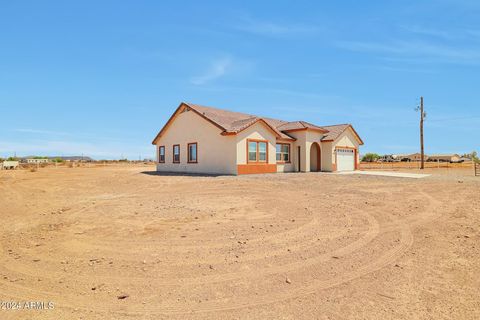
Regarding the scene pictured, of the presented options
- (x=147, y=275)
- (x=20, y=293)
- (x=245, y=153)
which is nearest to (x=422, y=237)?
(x=147, y=275)

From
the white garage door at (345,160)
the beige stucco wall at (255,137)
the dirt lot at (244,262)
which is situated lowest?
the dirt lot at (244,262)

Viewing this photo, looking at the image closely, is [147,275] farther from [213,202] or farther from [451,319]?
[213,202]

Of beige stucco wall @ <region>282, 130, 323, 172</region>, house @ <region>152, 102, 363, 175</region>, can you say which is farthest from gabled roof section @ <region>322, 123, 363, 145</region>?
beige stucco wall @ <region>282, 130, 323, 172</region>

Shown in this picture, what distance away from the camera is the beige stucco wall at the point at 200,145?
906 inches

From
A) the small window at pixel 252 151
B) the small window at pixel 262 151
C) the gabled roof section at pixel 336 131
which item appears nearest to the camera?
the small window at pixel 252 151

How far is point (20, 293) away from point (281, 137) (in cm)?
2291

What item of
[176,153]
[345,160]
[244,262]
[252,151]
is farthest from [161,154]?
[244,262]

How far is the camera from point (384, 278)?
4305mm

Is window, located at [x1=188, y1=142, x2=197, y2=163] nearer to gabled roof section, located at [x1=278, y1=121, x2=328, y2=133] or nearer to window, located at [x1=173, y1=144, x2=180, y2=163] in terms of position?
window, located at [x1=173, y1=144, x2=180, y2=163]

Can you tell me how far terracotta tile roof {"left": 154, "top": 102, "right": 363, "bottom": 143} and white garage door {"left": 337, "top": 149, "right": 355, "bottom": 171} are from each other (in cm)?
238

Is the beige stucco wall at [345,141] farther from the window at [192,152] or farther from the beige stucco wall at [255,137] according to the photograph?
the window at [192,152]

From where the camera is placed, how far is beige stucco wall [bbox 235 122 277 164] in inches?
883

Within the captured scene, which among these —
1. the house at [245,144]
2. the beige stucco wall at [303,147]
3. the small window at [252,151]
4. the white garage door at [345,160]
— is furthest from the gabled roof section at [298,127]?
the small window at [252,151]

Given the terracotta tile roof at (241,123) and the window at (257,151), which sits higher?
the terracotta tile roof at (241,123)
